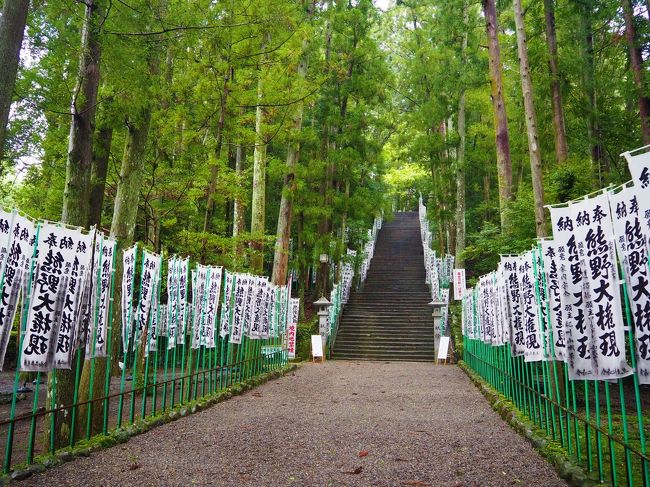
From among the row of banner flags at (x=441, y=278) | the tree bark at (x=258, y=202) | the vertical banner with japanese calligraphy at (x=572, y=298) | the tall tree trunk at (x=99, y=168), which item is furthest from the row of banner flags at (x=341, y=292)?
the vertical banner with japanese calligraphy at (x=572, y=298)

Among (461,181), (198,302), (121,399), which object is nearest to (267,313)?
(198,302)

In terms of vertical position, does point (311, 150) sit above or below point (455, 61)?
below

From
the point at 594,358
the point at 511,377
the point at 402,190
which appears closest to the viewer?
the point at 594,358

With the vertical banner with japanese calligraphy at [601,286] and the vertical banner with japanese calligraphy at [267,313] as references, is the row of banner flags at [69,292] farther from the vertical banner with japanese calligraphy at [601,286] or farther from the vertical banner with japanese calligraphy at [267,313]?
the vertical banner with japanese calligraphy at [601,286]

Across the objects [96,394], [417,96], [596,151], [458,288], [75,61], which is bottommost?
[96,394]

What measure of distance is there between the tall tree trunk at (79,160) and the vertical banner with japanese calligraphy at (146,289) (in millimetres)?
1059

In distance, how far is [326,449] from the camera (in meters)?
4.82

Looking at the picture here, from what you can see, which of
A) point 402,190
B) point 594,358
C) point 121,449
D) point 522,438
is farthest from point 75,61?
point 402,190

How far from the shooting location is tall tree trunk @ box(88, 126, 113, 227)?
7.21m

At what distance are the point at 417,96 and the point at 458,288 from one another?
8.72 m

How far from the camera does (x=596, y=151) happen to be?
1251 cm

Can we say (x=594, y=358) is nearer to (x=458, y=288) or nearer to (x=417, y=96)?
(x=458, y=288)

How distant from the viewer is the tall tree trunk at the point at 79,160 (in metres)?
4.74

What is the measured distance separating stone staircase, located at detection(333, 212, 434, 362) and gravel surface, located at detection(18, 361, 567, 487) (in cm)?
837
